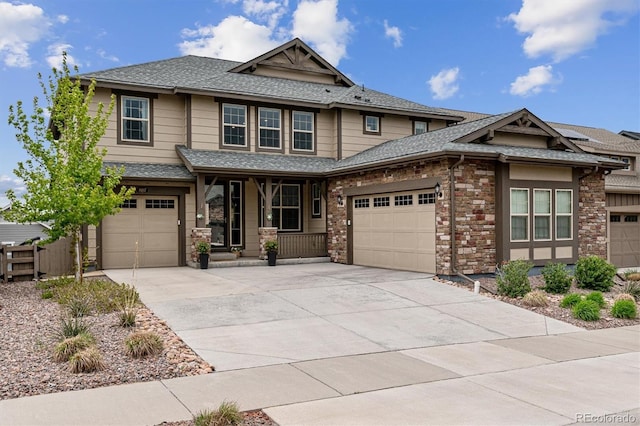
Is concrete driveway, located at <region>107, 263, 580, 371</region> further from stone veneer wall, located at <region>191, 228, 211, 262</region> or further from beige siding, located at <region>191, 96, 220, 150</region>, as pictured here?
beige siding, located at <region>191, 96, 220, 150</region>

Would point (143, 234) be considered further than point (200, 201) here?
Yes

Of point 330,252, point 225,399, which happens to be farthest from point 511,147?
point 225,399

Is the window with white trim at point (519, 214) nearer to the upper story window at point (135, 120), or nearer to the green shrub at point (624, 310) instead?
the green shrub at point (624, 310)

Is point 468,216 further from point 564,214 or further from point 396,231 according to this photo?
point 564,214

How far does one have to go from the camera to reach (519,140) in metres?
15.8

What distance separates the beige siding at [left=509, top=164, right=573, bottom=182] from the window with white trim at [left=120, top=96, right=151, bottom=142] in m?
11.3

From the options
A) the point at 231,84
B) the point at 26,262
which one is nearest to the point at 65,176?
the point at 26,262

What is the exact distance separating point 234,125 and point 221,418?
14.6 meters

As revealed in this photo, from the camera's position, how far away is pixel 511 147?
603 inches

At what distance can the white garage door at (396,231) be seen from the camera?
14.4 meters

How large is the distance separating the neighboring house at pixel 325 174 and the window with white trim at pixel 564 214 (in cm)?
4

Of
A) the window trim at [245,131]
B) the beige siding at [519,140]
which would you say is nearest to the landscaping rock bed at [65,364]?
the window trim at [245,131]

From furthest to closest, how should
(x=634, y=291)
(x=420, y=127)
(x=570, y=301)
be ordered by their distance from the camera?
(x=420, y=127)
(x=634, y=291)
(x=570, y=301)

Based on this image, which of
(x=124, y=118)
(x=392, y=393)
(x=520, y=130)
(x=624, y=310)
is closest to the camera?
(x=392, y=393)
